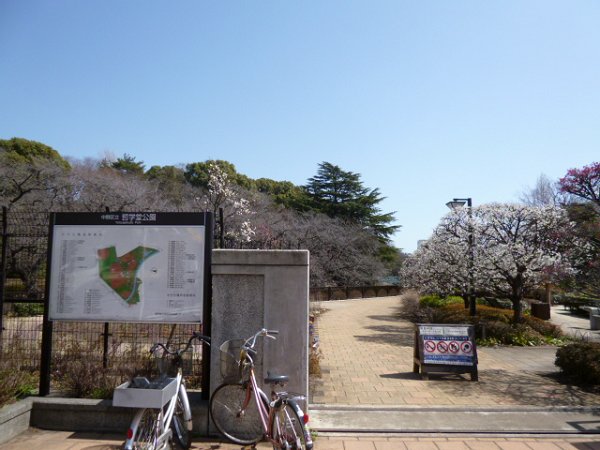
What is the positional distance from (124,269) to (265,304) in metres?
1.73

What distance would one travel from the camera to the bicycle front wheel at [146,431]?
12.0 ft

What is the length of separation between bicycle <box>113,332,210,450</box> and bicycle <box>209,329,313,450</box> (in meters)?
0.37

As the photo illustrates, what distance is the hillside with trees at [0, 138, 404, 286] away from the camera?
22.5m

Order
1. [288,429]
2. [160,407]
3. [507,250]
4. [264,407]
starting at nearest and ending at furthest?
1. [160,407]
2. [288,429]
3. [264,407]
4. [507,250]

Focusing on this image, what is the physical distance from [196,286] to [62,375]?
242cm

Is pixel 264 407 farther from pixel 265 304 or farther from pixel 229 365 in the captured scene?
pixel 265 304

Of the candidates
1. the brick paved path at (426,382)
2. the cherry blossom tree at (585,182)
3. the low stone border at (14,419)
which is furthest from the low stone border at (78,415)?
the cherry blossom tree at (585,182)

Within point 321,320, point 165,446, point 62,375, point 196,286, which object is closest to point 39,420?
point 62,375

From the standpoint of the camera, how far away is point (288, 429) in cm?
381

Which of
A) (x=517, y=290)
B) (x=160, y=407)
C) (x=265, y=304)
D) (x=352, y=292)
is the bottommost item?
(x=352, y=292)

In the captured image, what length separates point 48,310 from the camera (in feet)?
16.4

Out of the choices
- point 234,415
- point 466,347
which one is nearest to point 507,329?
point 466,347

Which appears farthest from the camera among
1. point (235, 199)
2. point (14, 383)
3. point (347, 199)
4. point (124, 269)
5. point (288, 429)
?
point (347, 199)

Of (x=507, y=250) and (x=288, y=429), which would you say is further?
(x=507, y=250)
